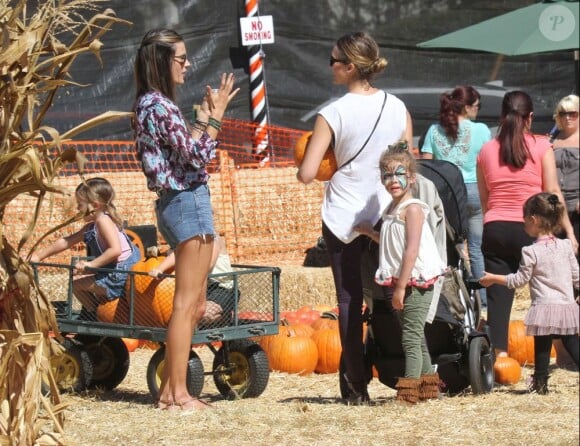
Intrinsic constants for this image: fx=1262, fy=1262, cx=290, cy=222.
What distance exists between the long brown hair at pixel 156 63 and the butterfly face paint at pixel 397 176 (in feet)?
3.72

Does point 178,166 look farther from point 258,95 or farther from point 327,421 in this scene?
point 258,95

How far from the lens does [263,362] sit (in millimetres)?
7129

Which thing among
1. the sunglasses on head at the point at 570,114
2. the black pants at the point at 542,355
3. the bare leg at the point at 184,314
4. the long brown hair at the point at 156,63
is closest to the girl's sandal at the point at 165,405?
the bare leg at the point at 184,314

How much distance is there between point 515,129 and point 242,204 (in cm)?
564

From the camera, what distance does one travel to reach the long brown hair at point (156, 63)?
614 centimetres

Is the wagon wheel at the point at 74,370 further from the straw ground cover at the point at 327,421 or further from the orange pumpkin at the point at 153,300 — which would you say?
the orange pumpkin at the point at 153,300

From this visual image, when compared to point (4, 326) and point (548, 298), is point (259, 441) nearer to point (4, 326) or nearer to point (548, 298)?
point (4, 326)

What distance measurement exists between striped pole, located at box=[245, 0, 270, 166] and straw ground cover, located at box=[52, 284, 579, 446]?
8.02 metres

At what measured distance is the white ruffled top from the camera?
6426mm

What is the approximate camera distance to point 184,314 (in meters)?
6.23

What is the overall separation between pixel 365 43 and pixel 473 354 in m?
1.83

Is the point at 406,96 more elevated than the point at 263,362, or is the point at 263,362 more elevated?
the point at 406,96

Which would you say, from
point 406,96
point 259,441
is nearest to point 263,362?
point 259,441

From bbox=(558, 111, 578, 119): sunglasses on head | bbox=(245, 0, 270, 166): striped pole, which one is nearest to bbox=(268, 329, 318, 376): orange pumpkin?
bbox=(558, 111, 578, 119): sunglasses on head
